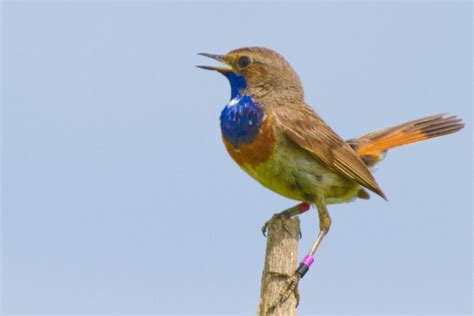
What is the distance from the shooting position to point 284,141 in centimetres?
790

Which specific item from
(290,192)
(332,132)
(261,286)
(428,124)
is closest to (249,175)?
(290,192)

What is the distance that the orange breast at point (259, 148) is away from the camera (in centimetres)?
782

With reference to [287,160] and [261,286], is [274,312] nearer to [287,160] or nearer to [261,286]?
[261,286]

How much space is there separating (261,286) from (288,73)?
2558 millimetres

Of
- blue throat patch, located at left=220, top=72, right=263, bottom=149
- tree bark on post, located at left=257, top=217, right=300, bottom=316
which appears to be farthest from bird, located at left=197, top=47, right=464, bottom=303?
tree bark on post, located at left=257, top=217, right=300, bottom=316

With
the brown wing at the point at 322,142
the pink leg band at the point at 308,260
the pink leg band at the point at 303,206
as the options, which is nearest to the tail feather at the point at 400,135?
the brown wing at the point at 322,142

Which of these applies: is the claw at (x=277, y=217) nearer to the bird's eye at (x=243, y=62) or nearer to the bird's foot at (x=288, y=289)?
the bird's foot at (x=288, y=289)

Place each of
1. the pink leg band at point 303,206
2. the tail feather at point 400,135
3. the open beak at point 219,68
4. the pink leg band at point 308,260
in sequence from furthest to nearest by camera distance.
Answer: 1. the tail feather at point 400,135
2. the open beak at point 219,68
3. the pink leg band at point 303,206
4. the pink leg band at point 308,260

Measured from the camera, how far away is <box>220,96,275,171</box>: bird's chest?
25.7 feet

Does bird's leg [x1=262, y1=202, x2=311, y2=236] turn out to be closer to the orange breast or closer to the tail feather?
the orange breast

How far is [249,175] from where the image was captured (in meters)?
8.09

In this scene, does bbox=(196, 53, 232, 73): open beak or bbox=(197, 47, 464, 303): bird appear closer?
bbox=(197, 47, 464, 303): bird

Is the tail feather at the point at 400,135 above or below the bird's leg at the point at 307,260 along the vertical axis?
above

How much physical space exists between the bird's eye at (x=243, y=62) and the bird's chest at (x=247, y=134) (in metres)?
0.47
